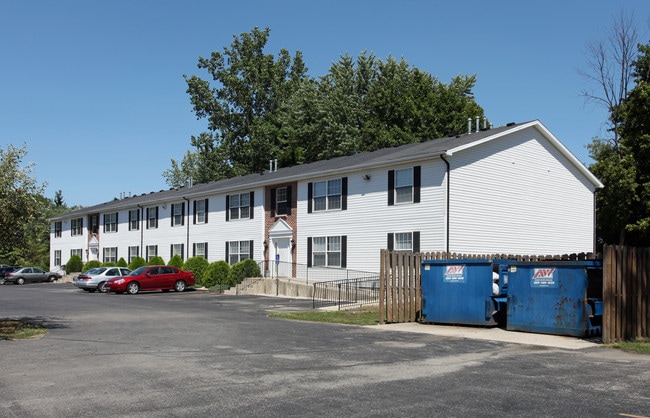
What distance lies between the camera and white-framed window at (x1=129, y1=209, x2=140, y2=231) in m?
50.0

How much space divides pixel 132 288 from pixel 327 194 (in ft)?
37.3

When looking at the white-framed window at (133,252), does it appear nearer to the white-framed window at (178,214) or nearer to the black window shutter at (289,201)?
the white-framed window at (178,214)

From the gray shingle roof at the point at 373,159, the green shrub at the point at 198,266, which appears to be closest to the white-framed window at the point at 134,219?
the gray shingle roof at the point at 373,159

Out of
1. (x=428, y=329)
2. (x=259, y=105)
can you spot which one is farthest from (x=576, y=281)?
(x=259, y=105)

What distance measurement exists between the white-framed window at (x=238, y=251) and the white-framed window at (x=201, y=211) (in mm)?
3733

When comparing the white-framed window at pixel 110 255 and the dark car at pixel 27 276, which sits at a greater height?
the white-framed window at pixel 110 255

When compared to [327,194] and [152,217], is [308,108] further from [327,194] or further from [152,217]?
[327,194]

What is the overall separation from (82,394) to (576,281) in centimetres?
1069

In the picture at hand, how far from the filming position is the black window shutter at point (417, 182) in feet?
88.4

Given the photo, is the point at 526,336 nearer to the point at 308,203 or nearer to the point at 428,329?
the point at 428,329

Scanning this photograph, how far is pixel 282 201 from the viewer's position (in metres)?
35.1

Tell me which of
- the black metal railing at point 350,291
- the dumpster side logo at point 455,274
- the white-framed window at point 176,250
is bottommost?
the black metal railing at point 350,291

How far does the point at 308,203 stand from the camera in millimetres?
33031

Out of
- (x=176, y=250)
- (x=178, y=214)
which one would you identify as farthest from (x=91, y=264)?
(x=178, y=214)
